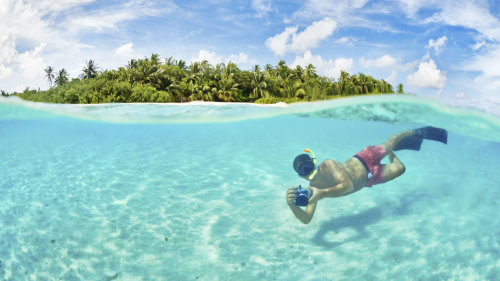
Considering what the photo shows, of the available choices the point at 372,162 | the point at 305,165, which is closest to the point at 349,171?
the point at 372,162

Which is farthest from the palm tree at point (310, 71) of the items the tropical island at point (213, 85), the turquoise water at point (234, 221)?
the turquoise water at point (234, 221)

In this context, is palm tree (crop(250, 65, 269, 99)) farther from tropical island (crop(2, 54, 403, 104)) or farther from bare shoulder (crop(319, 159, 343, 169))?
bare shoulder (crop(319, 159, 343, 169))

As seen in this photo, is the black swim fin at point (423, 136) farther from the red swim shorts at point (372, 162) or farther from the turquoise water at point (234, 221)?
the turquoise water at point (234, 221)

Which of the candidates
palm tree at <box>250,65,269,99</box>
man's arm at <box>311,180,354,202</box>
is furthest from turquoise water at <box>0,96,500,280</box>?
palm tree at <box>250,65,269,99</box>

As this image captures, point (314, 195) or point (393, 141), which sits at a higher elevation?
point (393, 141)

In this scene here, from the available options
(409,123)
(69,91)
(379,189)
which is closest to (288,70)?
(69,91)

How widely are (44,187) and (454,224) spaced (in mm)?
11110

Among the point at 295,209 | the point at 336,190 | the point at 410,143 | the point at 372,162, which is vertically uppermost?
the point at 410,143

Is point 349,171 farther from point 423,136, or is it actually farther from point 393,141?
point 423,136

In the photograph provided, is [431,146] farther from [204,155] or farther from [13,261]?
[13,261]

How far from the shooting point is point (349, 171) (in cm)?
595

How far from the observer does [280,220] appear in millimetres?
7578

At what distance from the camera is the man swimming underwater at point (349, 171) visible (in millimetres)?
5211

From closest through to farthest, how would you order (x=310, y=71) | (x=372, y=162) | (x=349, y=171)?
(x=349, y=171) → (x=372, y=162) → (x=310, y=71)
